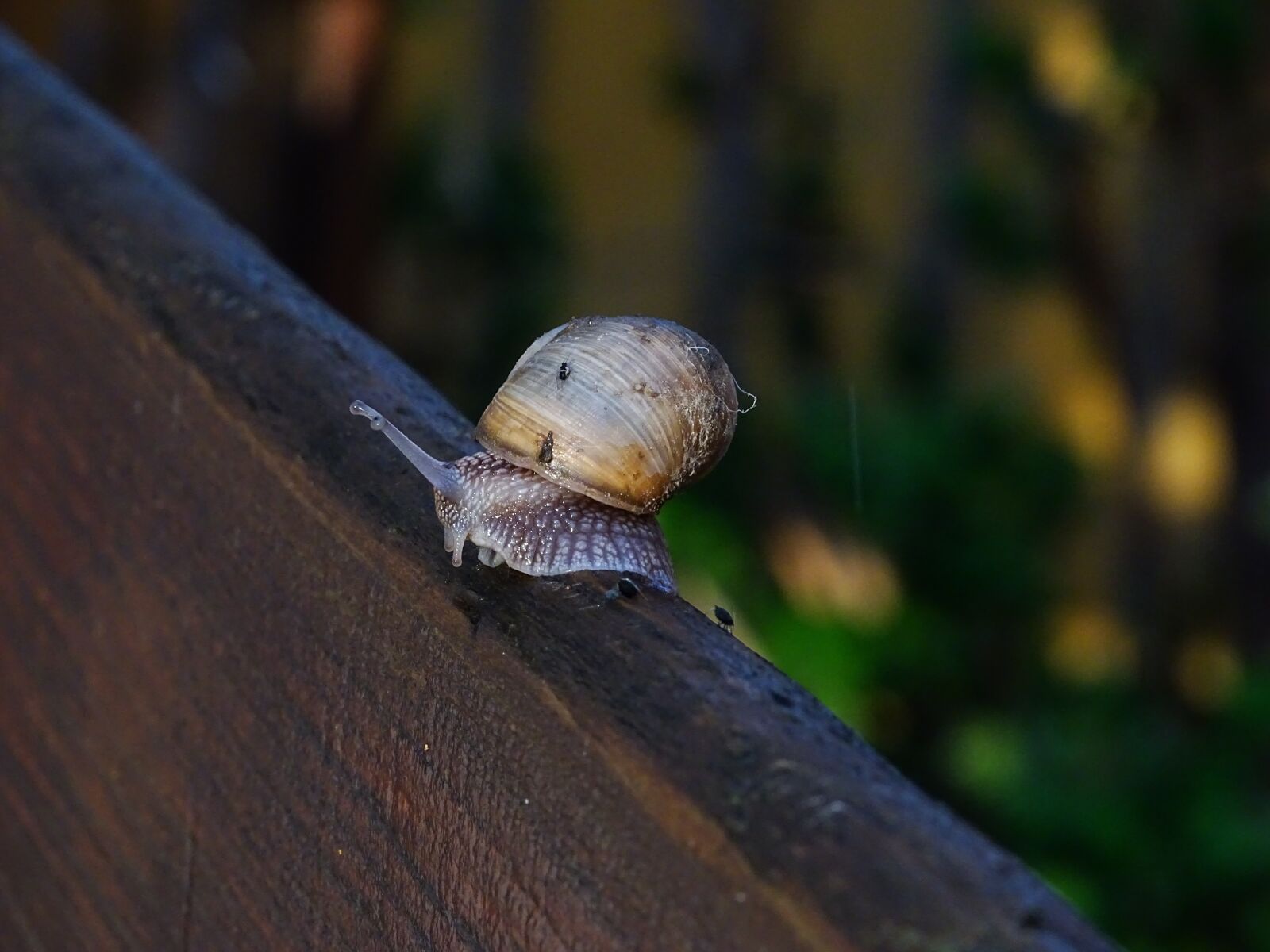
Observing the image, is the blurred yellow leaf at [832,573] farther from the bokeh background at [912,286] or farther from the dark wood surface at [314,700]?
the dark wood surface at [314,700]

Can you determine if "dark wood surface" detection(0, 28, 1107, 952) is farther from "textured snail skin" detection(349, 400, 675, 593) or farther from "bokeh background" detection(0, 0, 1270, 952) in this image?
"bokeh background" detection(0, 0, 1270, 952)

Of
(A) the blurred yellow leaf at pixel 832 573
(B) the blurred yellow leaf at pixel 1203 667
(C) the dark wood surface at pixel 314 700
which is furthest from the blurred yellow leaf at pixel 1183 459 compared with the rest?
(C) the dark wood surface at pixel 314 700

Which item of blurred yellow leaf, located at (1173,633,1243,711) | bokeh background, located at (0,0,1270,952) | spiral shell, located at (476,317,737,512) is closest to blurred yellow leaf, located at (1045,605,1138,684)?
bokeh background, located at (0,0,1270,952)

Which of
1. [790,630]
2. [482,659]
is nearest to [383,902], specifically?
[482,659]

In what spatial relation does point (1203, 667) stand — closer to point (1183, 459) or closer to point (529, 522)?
point (1183, 459)

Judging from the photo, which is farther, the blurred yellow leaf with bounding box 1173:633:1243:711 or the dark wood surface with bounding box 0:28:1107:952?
the blurred yellow leaf with bounding box 1173:633:1243:711

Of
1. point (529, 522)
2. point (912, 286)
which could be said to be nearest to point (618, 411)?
point (529, 522)
